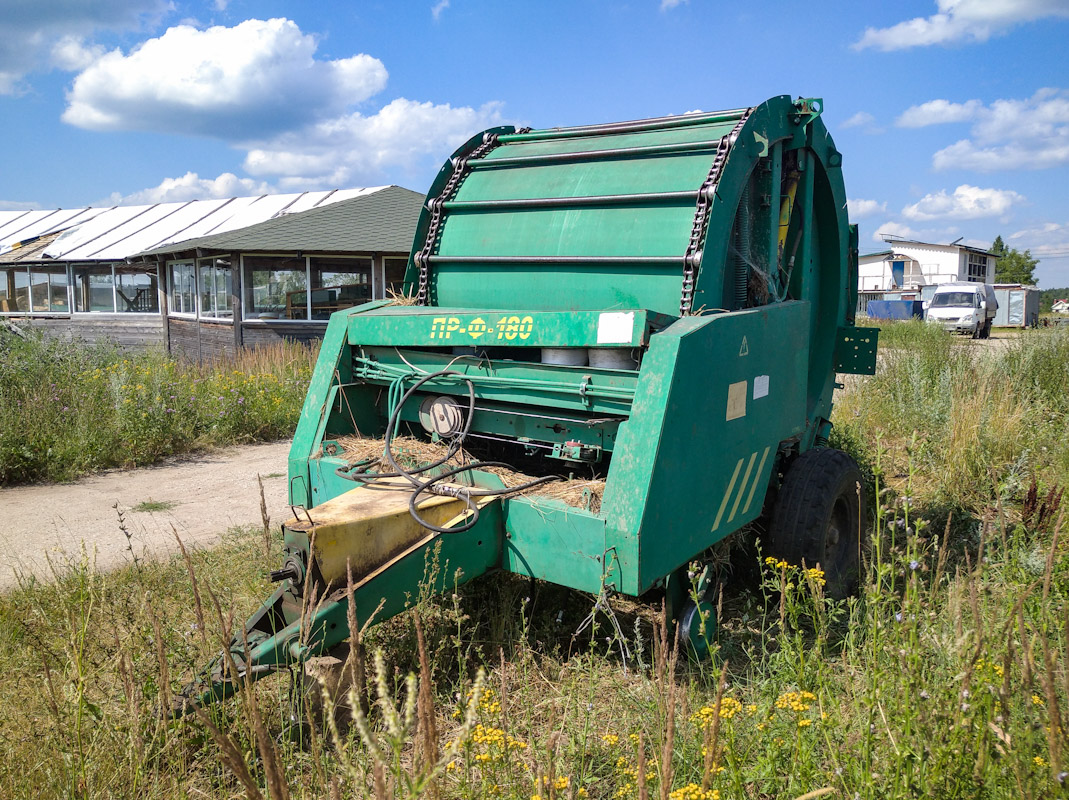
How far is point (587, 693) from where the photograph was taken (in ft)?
10.5

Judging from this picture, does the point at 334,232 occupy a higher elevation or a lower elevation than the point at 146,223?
lower

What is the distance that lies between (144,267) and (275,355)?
11908mm

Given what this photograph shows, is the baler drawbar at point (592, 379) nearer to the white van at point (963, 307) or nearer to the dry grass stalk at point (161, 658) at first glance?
the dry grass stalk at point (161, 658)

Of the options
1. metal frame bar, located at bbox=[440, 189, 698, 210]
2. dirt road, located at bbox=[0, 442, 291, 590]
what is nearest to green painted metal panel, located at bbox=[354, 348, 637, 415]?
metal frame bar, located at bbox=[440, 189, 698, 210]

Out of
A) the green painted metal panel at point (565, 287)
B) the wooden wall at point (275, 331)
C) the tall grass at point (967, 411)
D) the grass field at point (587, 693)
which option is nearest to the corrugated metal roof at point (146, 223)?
the wooden wall at point (275, 331)

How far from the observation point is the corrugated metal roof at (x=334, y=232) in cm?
1471

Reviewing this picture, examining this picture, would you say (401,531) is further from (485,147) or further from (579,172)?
(485,147)

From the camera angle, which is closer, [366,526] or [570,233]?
[366,526]

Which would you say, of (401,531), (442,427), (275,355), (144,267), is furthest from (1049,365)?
(144,267)

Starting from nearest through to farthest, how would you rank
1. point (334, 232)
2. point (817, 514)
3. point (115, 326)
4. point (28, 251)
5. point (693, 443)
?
point (693, 443), point (817, 514), point (334, 232), point (115, 326), point (28, 251)

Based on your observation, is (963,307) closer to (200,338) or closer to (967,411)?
(967,411)

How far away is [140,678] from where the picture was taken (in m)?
2.81

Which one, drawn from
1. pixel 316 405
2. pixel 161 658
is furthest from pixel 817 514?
pixel 161 658

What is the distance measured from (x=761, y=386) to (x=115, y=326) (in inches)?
854
